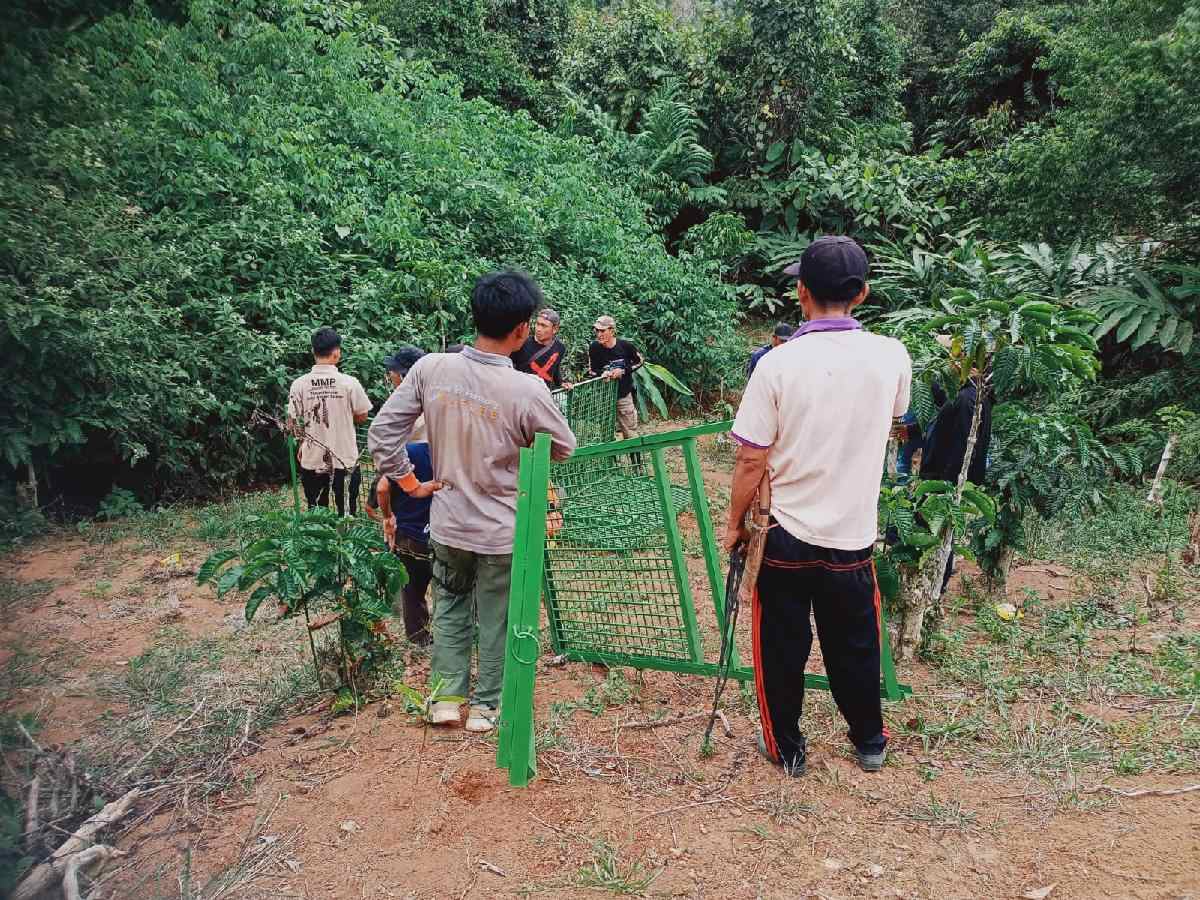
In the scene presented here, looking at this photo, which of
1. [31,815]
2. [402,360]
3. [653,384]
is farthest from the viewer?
[653,384]

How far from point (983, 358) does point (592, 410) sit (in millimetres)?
4472

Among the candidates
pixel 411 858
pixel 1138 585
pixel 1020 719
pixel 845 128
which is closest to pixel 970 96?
pixel 845 128

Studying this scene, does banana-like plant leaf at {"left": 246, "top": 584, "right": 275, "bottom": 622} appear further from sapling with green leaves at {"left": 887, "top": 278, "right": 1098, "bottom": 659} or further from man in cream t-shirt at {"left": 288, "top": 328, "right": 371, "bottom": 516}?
sapling with green leaves at {"left": 887, "top": 278, "right": 1098, "bottom": 659}

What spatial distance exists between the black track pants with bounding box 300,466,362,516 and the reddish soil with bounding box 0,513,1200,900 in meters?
2.51

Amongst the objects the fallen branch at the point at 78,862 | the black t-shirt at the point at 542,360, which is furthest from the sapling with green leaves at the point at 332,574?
the black t-shirt at the point at 542,360

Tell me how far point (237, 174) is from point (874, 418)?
790 cm

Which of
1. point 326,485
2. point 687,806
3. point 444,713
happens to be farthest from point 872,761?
point 326,485

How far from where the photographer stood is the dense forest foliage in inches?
252

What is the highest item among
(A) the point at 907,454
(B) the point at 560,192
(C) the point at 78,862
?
(B) the point at 560,192

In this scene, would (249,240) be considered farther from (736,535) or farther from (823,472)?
(823,472)

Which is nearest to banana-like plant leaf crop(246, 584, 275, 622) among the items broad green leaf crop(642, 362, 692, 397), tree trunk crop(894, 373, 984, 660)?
tree trunk crop(894, 373, 984, 660)

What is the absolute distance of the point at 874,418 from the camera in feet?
8.64

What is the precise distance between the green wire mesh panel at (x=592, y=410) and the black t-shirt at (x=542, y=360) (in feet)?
0.61

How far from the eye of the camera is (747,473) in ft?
8.99
